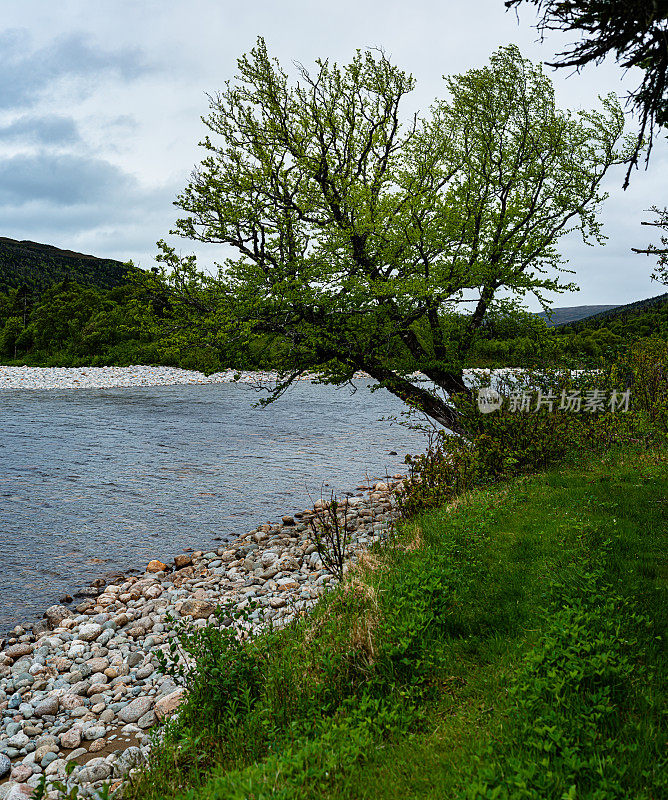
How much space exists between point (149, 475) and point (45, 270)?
4052 inches

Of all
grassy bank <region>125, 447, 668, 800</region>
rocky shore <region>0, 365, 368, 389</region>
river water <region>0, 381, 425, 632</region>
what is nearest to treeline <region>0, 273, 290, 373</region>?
rocky shore <region>0, 365, 368, 389</region>

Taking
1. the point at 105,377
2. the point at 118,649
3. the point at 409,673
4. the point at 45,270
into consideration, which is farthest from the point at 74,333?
the point at 409,673

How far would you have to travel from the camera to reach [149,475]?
1645cm

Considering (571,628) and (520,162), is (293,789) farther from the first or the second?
(520,162)

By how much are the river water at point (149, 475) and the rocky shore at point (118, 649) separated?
966 mm

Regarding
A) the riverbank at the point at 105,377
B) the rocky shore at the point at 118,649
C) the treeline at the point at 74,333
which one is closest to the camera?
the rocky shore at the point at 118,649

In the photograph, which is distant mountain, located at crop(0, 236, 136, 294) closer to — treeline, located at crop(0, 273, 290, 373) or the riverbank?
treeline, located at crop(0, 273, 290, 373)

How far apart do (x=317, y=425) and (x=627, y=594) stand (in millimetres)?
20053

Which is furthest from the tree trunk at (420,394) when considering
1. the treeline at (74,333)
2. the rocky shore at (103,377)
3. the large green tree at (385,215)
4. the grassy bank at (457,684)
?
the treeline at (74,333)

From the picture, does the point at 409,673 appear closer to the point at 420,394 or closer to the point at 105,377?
the point at 420,394

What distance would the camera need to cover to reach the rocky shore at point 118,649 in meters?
5.25

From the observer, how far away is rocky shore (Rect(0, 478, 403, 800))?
17.2ft

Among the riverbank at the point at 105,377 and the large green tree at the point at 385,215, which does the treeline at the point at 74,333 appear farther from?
the large green tree at the point at 385,215

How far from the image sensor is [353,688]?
4477 millimetres
